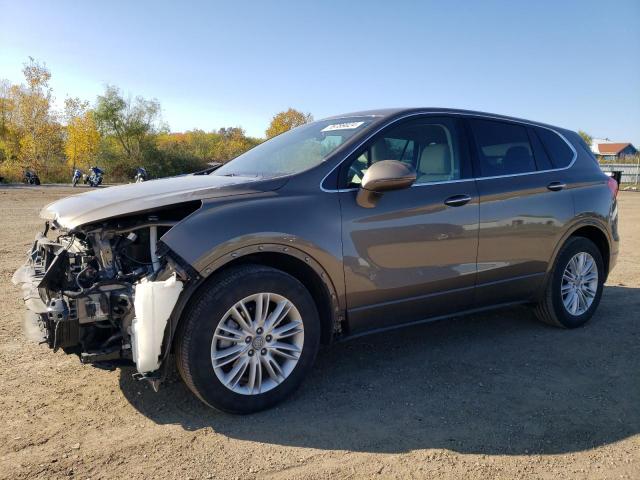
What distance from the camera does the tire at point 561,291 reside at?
180 inches

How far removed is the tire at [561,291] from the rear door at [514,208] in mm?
195

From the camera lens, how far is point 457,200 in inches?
150

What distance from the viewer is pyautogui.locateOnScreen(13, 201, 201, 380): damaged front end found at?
277 centimetres

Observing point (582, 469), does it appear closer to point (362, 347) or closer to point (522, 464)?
point (522, 464)

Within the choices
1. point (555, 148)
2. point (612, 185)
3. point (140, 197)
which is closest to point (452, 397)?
point (140, 197)

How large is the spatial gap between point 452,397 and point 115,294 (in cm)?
222

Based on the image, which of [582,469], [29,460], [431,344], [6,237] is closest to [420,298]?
[431,344]

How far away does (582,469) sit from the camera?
2607 mm

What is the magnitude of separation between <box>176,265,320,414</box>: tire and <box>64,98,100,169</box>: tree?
48480 mm

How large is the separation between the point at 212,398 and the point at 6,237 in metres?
8.41

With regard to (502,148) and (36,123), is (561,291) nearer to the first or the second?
(502,148)

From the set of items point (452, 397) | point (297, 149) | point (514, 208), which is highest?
point (297, 149)

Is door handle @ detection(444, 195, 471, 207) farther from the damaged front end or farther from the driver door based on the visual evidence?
the damaged front end

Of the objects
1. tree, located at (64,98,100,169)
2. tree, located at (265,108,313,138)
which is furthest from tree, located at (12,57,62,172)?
tree, located at (265,108,313,138)
